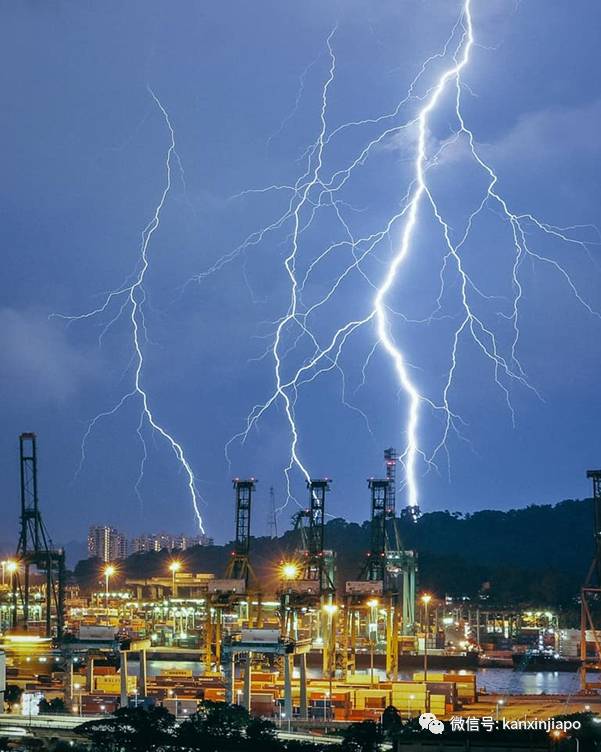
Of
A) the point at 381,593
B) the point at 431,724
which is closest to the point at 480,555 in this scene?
the point at 381,593

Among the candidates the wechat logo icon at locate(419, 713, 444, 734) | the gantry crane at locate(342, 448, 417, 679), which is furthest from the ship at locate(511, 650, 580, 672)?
the wechat logo icon at locate(419, 713, 444, 734)

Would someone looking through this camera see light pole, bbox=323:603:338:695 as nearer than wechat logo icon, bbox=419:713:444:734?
No

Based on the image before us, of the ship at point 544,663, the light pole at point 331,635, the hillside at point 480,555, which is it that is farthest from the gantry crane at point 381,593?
the hillside at point 480,555

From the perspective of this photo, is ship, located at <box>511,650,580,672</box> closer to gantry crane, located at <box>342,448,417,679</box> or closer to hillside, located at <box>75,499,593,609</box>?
gantry crane, located at <box>342,448,417,679</box>

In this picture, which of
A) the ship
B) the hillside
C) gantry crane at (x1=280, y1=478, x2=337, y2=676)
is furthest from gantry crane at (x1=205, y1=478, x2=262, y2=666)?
the hillside

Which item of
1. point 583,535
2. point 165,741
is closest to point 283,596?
point 165,741

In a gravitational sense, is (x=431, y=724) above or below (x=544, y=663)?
above

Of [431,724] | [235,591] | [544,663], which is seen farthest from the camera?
[544,663]

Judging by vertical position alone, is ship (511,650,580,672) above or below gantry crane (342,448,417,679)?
below

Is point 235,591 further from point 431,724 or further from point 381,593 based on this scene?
point 431,724

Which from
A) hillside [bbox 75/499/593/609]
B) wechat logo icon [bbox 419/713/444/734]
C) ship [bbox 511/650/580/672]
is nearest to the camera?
wechat logo icon [bbox 419/713/444/734]

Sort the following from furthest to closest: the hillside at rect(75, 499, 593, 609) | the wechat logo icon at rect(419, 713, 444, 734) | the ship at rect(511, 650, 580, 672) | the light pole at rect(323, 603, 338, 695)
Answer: the hillside at rect(75, 499, 593, 609) < the ship at rect(511, 650, 580, 672) < the light pole at rect(323, 603, 338, 695) < the wechat logo icon at rect(419, 713, 444, 734)

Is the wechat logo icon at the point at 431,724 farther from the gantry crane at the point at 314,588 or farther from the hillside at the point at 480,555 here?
the hillside at the point at 480,555
